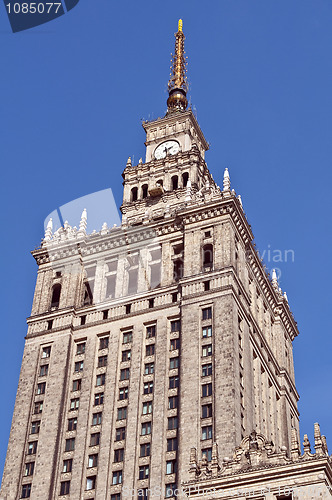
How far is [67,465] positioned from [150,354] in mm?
14891

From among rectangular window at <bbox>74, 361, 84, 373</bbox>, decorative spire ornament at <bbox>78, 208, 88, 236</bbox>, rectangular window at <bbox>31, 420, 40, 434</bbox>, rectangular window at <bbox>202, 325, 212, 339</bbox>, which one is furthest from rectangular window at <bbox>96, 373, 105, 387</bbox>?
decorative spire ornament at <bbox>78, 208, 88, 236</bbox>

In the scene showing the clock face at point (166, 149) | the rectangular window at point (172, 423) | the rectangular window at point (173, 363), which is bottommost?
the rectangular window at point (172, 423)

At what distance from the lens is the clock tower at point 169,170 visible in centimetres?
12188

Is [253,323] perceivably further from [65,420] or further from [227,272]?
[65,420]

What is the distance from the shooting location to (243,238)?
111938mm

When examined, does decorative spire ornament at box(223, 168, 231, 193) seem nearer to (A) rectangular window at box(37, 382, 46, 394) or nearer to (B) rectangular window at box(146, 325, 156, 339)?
(B) rectangular window at box(146, 325, 156, 339)

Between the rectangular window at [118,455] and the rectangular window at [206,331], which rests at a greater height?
the rectangular window at [206,331]

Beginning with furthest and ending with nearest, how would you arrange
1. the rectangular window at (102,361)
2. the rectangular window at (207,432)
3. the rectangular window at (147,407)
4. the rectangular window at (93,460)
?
the rectangular window at (102,361) < the rectangular window at (147,407) < the rectangular window at (93,460) < the rectangular window at (207,432)

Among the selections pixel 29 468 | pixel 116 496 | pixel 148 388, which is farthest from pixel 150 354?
pixel 29 468

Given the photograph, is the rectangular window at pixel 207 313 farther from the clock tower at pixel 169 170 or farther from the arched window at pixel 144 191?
the arched window at pixel 144 191

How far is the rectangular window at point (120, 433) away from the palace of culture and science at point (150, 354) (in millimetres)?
149

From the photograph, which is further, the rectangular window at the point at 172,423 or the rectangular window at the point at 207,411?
the rectangular window at the point at 172,423

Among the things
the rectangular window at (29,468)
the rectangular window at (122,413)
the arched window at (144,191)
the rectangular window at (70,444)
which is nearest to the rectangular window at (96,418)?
the rectangular window at (122,413)

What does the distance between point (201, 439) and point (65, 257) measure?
118 feet
